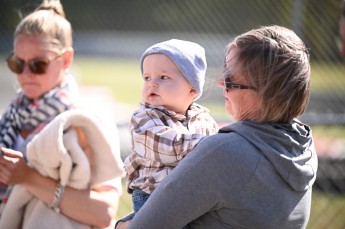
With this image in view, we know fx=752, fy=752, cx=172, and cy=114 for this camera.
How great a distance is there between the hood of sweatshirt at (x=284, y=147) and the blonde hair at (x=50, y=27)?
4.42 ft

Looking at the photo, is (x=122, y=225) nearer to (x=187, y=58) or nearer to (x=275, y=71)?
(x=187, y=58)

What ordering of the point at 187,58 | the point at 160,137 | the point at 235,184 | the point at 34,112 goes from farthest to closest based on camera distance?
the point at 34,112 → the point at 187,58 → the point at 160,137 → the point at 235,184

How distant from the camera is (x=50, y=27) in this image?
347 cm

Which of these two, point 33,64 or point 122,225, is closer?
point 122,225

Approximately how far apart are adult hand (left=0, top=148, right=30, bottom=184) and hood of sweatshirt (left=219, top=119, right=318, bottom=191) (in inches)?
42.4

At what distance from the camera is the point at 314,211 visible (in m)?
6.25

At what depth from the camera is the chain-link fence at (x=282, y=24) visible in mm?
6039

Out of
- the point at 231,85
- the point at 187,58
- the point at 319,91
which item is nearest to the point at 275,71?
the point at 231,85

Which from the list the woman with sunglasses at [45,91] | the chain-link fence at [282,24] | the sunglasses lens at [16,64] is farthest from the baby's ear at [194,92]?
the chain-link fence at [282,24]

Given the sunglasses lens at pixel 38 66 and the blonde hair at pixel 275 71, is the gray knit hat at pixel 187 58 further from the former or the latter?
the sunglasses lens at pixel 38 66

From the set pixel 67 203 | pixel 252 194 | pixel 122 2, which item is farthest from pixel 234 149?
pixel 122 2

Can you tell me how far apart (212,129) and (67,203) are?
72cm

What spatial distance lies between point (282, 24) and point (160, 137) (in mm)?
3584

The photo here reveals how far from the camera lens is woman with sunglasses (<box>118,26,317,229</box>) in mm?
2326
